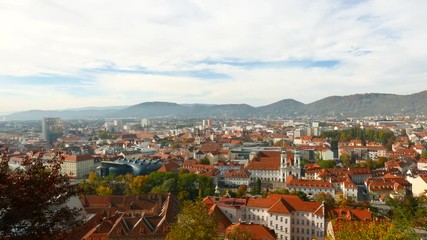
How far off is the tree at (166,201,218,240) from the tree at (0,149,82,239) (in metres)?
6.70

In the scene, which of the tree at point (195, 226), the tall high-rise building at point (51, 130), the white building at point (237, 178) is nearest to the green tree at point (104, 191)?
the white building at point (237, 178)

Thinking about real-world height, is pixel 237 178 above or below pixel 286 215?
below

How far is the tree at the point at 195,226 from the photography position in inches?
529

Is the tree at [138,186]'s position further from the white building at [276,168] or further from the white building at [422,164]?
the white building at [422,164]

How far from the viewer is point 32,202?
21.5 ft

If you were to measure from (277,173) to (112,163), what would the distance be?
25.8m

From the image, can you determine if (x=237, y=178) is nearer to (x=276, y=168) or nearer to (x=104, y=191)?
(x=276, y=168)

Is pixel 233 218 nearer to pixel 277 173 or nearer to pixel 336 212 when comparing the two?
pixel 336 212

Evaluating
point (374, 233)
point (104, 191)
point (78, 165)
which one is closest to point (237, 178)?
point (104, 191)

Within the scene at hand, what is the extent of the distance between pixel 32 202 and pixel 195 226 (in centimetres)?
780

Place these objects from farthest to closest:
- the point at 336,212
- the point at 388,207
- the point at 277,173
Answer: the point at 277,173, the point at 388,207, the point at 336,212

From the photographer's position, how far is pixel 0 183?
650 cm

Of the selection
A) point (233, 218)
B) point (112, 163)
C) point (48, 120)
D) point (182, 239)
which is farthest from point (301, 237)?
point (48, 120)

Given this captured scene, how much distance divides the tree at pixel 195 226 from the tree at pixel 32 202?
6700mm
